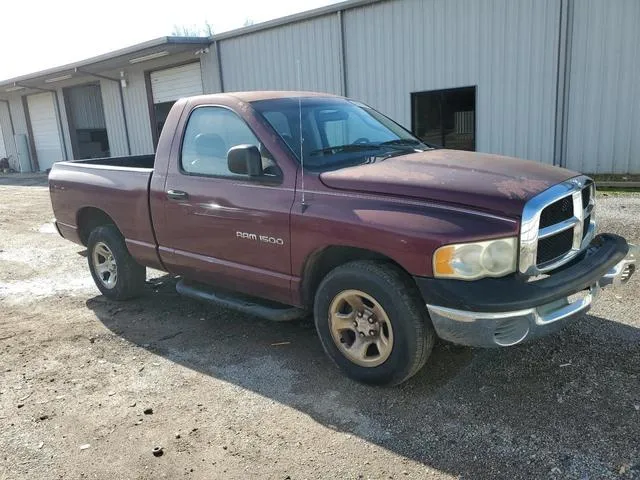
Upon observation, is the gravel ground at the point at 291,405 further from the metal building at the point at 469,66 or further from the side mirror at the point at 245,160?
the metal building at the point at 469,66

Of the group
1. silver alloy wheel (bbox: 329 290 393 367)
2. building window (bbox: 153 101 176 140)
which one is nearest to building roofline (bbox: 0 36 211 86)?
building window (bbox: 153 101 176 140)

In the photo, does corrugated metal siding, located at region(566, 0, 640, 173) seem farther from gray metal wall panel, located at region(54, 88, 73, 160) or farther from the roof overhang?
gray metal wall panel, located at region(54, 88, 73, 160)

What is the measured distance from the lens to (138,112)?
66.0 feet

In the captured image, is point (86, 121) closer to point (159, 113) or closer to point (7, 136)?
point (7, 136)

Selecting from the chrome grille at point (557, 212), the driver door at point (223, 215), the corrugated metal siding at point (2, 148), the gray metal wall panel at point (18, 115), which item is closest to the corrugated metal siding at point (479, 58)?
the chrome grille at point (557, 212)

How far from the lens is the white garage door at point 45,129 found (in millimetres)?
24609

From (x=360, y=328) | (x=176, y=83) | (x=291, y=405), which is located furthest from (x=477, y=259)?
(x=176, y=83)

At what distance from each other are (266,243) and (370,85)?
10.4 metres

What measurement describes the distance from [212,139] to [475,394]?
2808 mm

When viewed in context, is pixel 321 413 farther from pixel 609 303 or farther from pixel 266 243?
pixel 609 303

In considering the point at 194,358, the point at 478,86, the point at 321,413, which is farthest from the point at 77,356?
the point at 478,86

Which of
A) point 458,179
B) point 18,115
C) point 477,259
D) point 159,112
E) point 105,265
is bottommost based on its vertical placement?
point 105,265

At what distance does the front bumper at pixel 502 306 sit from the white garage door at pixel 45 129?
2497 cm

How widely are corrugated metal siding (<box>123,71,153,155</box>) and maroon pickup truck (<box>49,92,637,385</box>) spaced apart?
15.7 m
